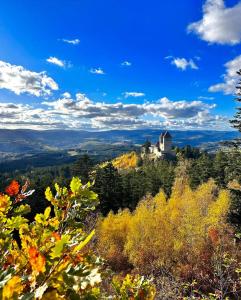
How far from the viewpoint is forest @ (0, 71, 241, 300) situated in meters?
2.52

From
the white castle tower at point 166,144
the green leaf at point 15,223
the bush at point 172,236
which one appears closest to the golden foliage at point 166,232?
the bush at point 172,236

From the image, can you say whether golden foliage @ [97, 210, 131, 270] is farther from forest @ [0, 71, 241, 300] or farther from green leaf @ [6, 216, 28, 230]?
green leaf @ [6, 216, 28, 230]

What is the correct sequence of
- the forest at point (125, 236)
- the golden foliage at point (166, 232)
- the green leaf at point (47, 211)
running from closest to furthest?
the forest at point (125, 236), the green leaf at point (47, 211), the golden foliage at point (166, 232)

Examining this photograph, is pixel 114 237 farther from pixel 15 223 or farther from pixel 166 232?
pixel 15 223

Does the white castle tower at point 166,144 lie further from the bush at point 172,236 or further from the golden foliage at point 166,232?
the bush at point 172,236

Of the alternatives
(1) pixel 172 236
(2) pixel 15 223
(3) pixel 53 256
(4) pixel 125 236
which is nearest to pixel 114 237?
(4) pixel 125 236

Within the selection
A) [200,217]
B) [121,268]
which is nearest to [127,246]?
[121,268]

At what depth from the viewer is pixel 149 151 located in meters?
183

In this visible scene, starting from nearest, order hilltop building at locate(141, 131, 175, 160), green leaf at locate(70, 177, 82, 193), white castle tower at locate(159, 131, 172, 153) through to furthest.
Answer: green leaf at locate(70, 177, 82, 193)
hilltop building at locate(141, 131, 175, 160)
white castle tower at locate(159, 131, 172, 153)

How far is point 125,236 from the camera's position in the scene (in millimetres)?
52938

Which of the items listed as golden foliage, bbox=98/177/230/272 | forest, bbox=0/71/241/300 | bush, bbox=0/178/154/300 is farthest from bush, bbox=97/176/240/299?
bush, bbox=0/178/154/300

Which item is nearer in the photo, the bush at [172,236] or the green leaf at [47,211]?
the green leaf at [47,211]

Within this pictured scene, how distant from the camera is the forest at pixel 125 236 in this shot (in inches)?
99.3

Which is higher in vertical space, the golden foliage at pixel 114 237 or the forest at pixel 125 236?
the forest at pixel 125 236
